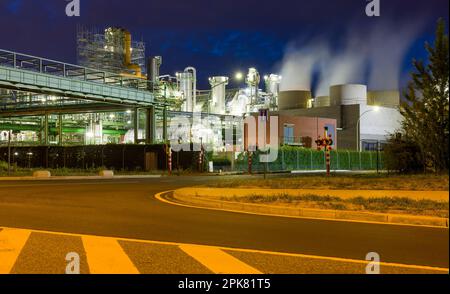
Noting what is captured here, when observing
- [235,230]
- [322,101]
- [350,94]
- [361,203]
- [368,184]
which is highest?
[350,94]

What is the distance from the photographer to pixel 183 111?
2611 inches

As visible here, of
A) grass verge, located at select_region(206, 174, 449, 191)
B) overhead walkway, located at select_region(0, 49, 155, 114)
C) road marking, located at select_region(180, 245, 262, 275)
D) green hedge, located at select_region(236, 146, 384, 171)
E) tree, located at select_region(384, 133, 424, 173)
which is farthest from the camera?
green hedge, located at select_region(236, 146, 384, 171)

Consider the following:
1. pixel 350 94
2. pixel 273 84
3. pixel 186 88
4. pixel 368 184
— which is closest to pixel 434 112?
pixel 368 184

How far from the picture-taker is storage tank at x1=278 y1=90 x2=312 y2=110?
88500 millimetres

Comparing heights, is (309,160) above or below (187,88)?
below

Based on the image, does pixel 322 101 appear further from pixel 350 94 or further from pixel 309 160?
pixel 309 160

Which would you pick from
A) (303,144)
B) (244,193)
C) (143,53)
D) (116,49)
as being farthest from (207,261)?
(143,53)

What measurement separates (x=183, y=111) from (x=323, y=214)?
2121 inches

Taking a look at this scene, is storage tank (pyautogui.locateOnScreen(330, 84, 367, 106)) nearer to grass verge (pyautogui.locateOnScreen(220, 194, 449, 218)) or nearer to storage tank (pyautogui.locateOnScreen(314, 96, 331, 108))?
storage tank (pyautogui.locateOnScreen(314, 96, 331, 108))

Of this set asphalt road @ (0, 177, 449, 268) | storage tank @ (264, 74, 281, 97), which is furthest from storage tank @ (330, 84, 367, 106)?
asphalt road @ (0, 177, 449, 268)

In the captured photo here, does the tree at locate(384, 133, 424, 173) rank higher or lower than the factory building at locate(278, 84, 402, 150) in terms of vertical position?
lower

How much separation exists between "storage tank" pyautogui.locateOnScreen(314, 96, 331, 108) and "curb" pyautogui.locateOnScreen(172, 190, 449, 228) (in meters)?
74.4

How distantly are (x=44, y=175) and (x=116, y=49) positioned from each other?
46.0m

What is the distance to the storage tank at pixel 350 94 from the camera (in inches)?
3250
